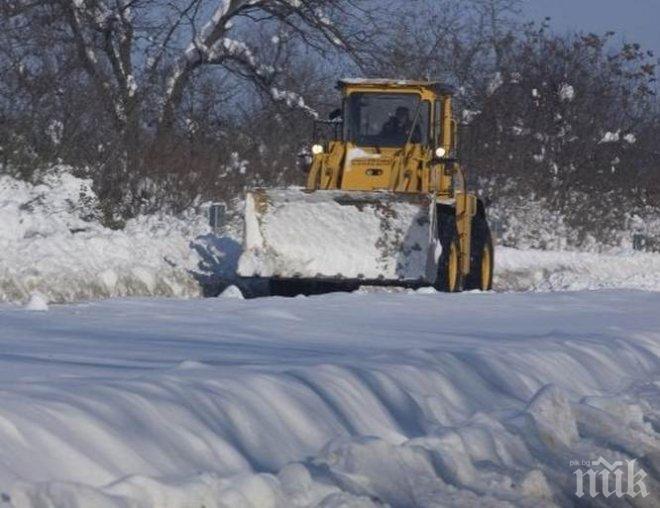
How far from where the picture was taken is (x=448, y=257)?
18969 mm

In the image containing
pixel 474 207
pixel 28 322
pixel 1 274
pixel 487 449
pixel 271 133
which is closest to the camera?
pixel 487 449

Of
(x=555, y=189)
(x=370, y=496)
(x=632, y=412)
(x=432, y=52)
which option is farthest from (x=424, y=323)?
(x=432, y=52)

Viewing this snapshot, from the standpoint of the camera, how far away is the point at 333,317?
418 inches

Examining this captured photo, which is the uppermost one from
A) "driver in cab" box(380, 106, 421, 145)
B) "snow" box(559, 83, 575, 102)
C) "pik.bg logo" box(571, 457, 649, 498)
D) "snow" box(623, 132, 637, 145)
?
"snow" box(559, 83, 575, 102)

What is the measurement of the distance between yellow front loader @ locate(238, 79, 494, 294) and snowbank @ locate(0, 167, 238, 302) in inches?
49.8

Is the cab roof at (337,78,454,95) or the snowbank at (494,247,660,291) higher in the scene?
the cab roof at (337,78,454,95)

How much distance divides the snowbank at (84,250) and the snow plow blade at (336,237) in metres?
1.28

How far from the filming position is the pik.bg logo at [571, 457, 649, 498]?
19.3 feet

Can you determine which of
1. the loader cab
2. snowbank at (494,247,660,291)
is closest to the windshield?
the loader cab

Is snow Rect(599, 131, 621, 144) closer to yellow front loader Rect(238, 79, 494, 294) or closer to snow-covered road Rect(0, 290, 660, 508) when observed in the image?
yellow front loader Rect(238, 79, 494, 294)

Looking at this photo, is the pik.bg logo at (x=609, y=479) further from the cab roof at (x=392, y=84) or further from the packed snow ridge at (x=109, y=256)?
the cab roof at (x=392, y=84)

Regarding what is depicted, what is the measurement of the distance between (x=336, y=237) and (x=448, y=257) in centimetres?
147

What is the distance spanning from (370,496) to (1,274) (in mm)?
11816

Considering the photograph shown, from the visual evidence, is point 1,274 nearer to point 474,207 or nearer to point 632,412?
point 474,207
